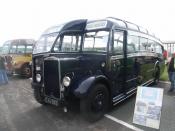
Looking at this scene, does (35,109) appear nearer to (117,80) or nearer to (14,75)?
(117,80)

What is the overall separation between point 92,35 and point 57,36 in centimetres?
113

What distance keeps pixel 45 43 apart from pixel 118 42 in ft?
7.21

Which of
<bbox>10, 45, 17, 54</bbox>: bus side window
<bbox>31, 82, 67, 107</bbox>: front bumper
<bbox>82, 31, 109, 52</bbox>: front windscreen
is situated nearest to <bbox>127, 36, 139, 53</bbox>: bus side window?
<bbox>82, 31, 109, 52</bbox>: front windscreen

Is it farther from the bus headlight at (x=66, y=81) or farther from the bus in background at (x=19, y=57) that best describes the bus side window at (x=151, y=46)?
the bus in background at (x=19, y=57)

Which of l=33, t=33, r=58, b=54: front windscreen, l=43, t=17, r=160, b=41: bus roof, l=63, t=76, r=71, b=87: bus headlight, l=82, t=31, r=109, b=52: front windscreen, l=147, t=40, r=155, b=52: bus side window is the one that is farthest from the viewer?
l=147, t=40, r=155, b=52: bus side window

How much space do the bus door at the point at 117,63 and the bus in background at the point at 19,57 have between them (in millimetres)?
7155

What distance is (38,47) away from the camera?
625cm

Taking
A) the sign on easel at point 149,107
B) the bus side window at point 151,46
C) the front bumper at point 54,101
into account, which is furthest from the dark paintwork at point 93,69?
the bus side window at point 151,46

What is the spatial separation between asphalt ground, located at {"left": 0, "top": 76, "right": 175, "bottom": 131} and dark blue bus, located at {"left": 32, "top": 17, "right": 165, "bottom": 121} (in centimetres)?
31

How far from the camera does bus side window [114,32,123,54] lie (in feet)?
17.7

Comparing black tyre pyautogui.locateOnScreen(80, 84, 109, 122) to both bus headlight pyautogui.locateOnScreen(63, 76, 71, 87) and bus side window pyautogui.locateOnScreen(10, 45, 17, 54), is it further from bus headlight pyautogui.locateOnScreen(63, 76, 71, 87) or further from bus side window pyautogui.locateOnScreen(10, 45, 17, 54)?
bus side window pyautogui.locateOnScreen(10, 45, 17, 54)

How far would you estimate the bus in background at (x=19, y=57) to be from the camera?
11477mm

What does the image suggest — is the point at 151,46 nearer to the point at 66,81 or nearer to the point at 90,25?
the point at 90,25

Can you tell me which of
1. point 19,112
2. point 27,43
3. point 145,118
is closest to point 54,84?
point 19,112
